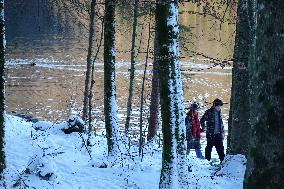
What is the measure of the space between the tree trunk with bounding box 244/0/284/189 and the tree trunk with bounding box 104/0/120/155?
7.95m

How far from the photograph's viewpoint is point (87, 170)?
398 inches

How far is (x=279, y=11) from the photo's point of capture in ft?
8.77

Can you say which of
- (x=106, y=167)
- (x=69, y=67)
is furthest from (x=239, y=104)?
(x=69, y=67)

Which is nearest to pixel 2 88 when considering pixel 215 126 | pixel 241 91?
pixel 241 91

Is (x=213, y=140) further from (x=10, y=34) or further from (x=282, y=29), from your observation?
(x=10, y=34)

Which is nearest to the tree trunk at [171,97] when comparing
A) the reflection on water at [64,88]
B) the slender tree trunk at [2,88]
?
the slender tree trunk at [2,88]

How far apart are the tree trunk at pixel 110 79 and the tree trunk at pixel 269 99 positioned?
795 cm

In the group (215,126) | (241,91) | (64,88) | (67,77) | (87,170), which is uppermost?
(241,91)

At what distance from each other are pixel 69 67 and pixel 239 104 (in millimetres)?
44664

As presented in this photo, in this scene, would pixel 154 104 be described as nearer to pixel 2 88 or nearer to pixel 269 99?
pixel 2 88

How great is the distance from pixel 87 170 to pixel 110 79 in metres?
2.35

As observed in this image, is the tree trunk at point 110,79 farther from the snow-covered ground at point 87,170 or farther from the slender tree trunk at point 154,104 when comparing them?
the slender tree trunk at point 154,104

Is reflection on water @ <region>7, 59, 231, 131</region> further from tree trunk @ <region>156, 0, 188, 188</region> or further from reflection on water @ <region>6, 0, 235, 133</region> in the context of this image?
tree trunk @ <region>156, 0, 188, 188</region>

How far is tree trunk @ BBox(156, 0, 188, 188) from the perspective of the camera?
24.5 feet
